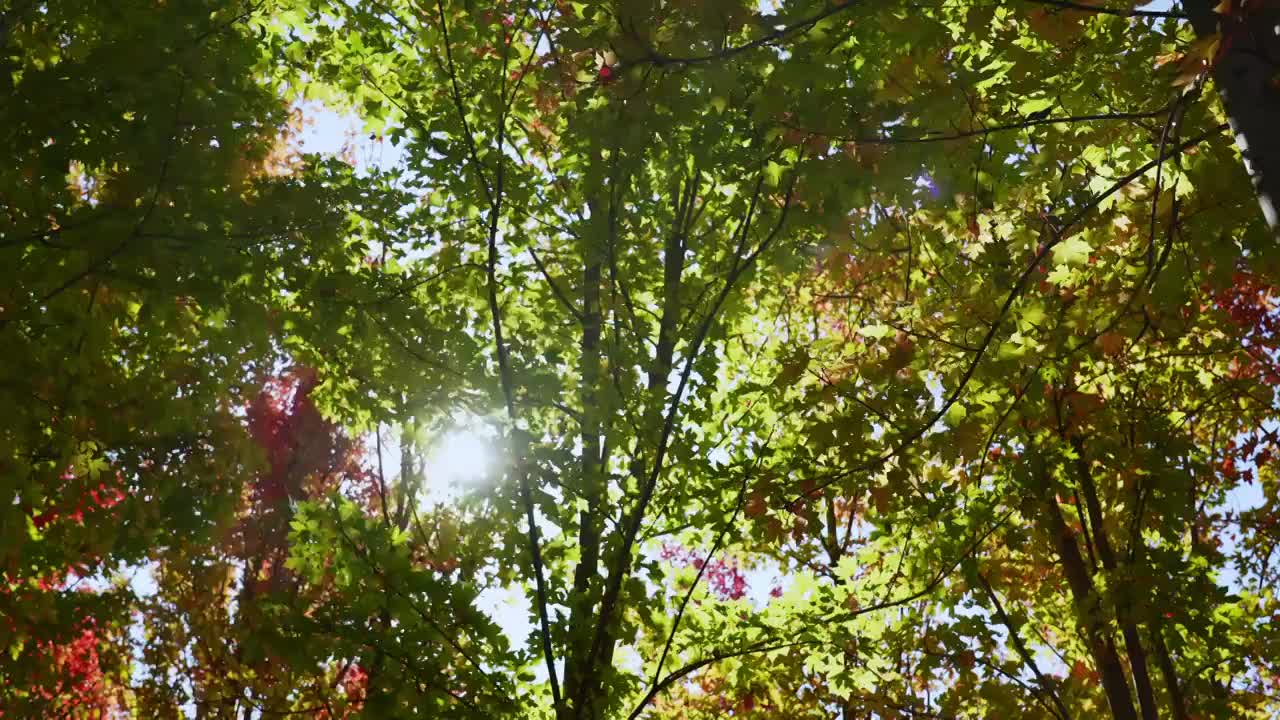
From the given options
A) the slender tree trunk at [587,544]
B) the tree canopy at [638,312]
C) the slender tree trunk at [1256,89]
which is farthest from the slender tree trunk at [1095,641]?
the slender tree trunk at [1256,89]

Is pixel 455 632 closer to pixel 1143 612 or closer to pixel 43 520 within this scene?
pixel 1143 612

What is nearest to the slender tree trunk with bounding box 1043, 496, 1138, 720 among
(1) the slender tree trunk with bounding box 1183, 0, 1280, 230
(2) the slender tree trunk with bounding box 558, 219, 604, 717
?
(2) the slender tree trunk with bounding box 558, 219, 604, 717

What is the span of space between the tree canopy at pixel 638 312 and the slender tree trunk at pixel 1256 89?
0.03 feet

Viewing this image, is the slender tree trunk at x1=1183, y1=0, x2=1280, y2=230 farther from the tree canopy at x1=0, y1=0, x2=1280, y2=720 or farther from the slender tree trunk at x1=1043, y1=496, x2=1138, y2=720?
the slender tree trunk at x1=1043, y1=496, x2=1138, y2=720

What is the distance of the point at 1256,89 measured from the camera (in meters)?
2.25

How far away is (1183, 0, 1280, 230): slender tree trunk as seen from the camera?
2.21 metres

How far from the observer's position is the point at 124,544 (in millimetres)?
4637

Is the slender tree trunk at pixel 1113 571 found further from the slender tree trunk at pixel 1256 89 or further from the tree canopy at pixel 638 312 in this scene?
the slender tree trunk at pixel 1256 89

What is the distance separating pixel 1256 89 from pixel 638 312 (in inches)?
163

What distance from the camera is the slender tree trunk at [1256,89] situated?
221cm

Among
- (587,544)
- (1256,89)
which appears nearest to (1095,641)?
(587,544)

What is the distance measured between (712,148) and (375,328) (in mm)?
2488

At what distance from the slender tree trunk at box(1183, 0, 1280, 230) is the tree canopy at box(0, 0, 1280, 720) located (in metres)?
0.01

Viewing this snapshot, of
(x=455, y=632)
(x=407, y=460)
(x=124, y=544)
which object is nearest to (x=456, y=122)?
(x=455, y=632)
